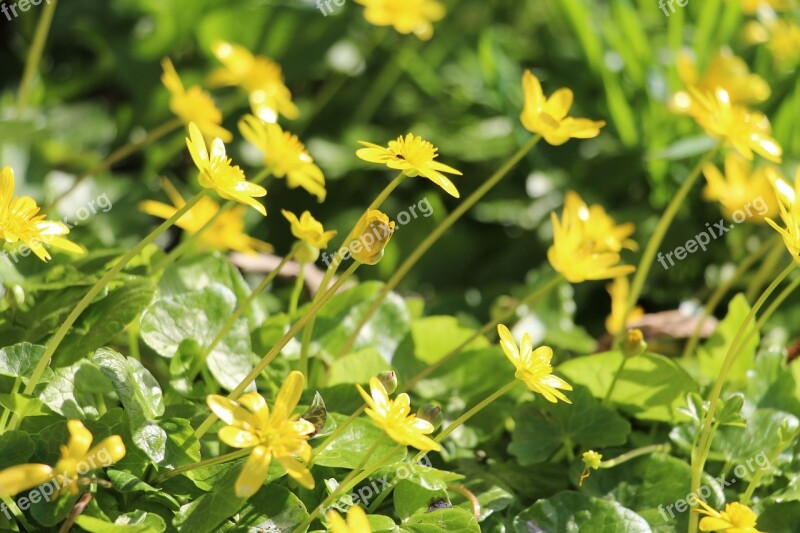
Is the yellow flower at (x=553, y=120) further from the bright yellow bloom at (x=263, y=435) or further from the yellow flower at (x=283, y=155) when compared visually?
the bright yellow bloom at (x=263, y=435)

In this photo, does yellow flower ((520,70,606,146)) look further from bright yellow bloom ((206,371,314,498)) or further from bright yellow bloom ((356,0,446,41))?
bright yellow bloom ((356,0,446,41))

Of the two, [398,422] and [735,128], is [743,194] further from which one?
[398,422]

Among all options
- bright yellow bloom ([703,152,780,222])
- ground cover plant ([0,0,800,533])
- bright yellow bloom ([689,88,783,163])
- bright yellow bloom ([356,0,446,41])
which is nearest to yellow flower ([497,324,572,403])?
ground cover plant ([0,0,800,533])

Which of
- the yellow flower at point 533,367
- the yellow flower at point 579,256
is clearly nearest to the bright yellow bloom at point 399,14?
the yellow flower at point 579,256

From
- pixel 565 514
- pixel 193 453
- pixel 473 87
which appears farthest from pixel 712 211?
pixel 193 453

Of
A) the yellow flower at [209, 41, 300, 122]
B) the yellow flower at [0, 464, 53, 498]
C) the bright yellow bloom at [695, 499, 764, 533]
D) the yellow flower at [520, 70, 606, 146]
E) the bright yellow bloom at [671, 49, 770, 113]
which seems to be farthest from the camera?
the bright yellow bloom at [671, 49, 770, 113]

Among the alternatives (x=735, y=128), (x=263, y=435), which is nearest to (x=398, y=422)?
(x=263, y=435)
